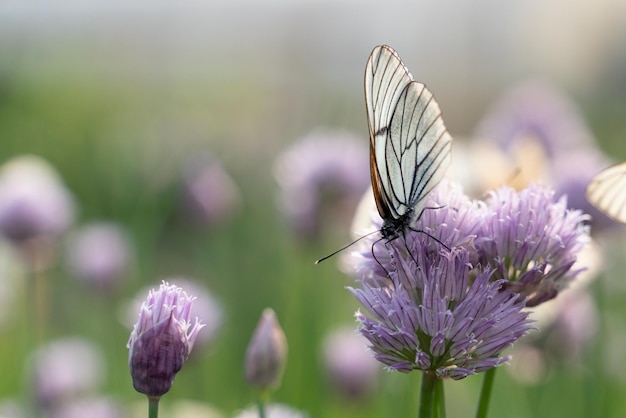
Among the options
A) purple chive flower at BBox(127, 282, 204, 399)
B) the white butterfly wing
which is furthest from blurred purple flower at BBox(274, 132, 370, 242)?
purple chive flower at BBox(127, 282, 204, 399)

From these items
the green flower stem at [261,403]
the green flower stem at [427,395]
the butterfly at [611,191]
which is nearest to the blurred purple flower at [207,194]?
the green flower stem at [261,403]

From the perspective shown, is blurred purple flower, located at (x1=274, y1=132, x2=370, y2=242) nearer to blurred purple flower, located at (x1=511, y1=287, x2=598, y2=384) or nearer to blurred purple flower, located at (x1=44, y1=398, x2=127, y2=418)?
blurred purple flower, located at (x1=511, y1=287, x2=598, y2=384)

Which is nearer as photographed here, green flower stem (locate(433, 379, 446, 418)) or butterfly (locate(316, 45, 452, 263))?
green flower stem (locate(433, 379, 446, 418))

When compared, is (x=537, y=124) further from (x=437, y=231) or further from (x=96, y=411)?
(x=437, y=231)

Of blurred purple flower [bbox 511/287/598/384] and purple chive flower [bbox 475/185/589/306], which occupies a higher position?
blurred purple flower [bbox 511/287/598/384]

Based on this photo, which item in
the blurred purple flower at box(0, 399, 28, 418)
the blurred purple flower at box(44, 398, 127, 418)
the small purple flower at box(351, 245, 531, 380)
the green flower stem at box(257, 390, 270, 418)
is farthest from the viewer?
the blurred purple flower at box(0, 399, 28, 418)

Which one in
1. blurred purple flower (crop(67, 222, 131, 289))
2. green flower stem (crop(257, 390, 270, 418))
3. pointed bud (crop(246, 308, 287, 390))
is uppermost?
Answer: blurred purple flower (crop(67, 222, 131, 289))

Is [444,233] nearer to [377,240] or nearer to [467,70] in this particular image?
[377,240]
